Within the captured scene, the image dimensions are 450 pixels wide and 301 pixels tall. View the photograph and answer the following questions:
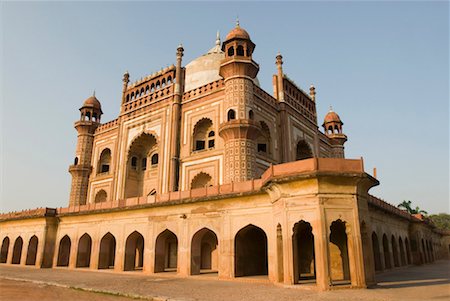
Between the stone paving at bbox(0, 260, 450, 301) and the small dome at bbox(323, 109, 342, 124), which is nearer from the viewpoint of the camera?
the stone paving at bbox(0, 260, 450, 301)

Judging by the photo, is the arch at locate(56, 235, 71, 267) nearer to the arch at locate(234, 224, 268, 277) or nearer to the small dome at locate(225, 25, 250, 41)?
the arch at locate(234, 224, 268, 277)

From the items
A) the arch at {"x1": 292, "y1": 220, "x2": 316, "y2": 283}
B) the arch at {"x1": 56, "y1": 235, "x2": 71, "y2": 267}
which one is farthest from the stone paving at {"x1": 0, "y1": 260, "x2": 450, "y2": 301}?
the arch at {"x1": 56, "y1": 235, "x2": 71, "y2": 267}

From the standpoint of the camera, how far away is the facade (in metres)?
11.9

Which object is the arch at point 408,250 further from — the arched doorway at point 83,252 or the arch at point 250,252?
the arched doorway at point 83,252

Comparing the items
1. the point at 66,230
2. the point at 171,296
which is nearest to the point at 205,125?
the point at 66,230

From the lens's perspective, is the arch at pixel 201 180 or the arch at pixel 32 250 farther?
the arch at pixel 32 250

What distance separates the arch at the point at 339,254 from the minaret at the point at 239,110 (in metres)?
6.15

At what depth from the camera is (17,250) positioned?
2583 centimetres

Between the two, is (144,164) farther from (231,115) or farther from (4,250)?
(4,250)

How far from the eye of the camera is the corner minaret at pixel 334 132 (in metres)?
33.8

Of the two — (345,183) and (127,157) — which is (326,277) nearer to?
(345,183)

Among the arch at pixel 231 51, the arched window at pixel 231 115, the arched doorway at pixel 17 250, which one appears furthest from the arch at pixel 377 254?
the arched doorway at pixel 17 250

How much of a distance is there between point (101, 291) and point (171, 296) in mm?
2812

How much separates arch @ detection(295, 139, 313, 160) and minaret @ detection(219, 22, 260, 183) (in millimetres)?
8259
